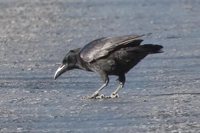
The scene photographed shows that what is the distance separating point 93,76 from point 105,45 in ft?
6.77

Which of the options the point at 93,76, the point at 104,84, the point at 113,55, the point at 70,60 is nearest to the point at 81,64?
the point at 70,60

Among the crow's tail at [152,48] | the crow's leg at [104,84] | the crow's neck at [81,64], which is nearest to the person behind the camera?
the crow's tail at [152,48]

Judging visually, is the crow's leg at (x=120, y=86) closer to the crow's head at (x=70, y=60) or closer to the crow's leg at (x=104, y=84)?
the crow's leg at (x=104, y=84)

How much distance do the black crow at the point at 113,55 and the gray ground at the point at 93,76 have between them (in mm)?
327

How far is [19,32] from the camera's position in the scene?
19891 mm

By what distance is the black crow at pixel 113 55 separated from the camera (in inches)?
446

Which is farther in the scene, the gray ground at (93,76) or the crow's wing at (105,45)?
the crow's wing at (105,45)

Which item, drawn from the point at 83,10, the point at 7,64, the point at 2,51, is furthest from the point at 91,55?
the point at 83,10

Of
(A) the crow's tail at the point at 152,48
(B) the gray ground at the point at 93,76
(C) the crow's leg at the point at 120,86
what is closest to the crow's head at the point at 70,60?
(B) the gray ground at the point at 93,76

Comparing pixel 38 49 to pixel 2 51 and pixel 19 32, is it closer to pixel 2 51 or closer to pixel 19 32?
pixel 2 51

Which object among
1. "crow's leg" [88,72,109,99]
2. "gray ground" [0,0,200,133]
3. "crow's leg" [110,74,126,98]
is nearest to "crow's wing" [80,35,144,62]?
"crow's leg" [88,72,109,99]

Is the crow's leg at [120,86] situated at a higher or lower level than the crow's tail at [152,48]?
lower

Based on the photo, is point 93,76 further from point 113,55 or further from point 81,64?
point 113,55

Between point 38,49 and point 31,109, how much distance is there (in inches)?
244
